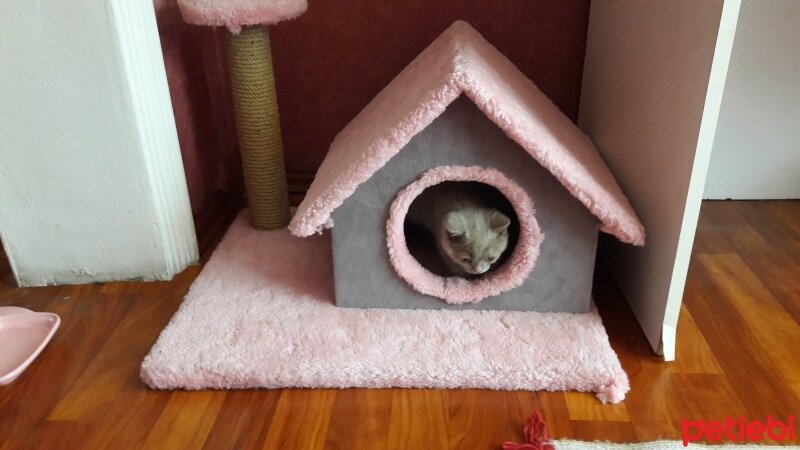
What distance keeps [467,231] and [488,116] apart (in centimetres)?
26

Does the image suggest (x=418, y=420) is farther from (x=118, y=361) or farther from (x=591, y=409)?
(x=118, y=361)

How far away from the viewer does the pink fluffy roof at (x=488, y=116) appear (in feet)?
3.69

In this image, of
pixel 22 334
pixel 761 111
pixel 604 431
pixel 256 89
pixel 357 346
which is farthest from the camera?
pixel 761 111

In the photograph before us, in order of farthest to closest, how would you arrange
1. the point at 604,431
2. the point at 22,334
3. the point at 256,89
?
the point at 256,89
the point at 22,334
the point at 604,431

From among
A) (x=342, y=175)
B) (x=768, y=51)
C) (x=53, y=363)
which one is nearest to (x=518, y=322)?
(x=342, y=175)

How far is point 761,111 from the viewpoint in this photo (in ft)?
5.55

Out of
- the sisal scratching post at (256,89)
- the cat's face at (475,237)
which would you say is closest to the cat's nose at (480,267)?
the cat's face at (475,237)

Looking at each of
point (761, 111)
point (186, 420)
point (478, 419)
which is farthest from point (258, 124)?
point (761, 111)

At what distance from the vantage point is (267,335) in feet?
4.08

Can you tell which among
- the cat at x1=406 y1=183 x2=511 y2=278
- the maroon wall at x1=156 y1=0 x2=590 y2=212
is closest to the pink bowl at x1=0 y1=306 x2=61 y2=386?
the maroon wall at x1=156 y1=0 x2=590 y2=212

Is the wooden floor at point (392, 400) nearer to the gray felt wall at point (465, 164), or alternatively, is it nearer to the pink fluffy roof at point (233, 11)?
the gray felt wall at point (465, 164)

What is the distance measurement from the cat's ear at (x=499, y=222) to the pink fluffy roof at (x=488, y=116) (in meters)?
0.18

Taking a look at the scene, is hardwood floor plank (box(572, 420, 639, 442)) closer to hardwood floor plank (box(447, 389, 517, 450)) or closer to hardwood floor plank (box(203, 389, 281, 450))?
hardwood floor plank (box(447, 389, 517, 450))

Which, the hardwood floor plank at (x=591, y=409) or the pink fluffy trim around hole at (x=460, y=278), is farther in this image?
the pink fluffy trim around hole at (x=460, y=278)
